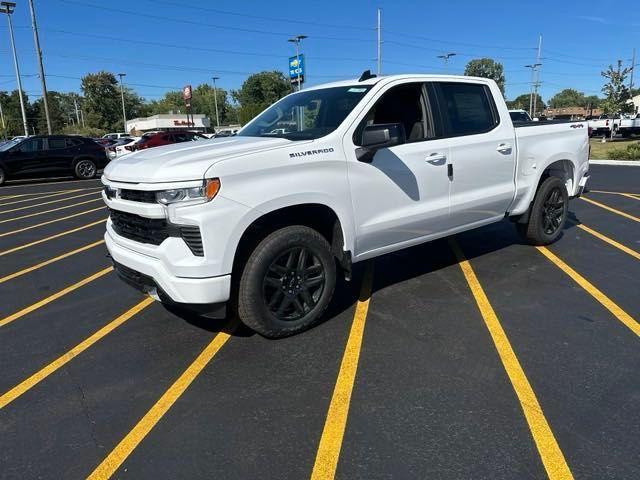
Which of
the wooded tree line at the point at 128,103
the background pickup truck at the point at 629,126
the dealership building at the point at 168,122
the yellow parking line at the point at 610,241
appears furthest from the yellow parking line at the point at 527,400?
the dealership building at the point at 168,122

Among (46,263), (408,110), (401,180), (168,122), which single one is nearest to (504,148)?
(408,110)

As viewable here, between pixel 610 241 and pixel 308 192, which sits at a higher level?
pixel 308 192

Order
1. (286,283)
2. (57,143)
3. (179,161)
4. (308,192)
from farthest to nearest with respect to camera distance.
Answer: (57,143)
(286,283)
(308,192)
(179,161)

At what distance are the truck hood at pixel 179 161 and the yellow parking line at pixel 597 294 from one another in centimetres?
306

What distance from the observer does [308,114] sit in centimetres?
454

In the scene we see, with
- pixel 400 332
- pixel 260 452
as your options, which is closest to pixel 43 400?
pixel 260 452

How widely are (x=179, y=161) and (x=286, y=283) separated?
120cm

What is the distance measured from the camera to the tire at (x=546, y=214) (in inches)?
225

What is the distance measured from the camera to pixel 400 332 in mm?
3812

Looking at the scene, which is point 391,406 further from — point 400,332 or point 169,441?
point 169,441

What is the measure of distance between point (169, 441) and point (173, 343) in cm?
124

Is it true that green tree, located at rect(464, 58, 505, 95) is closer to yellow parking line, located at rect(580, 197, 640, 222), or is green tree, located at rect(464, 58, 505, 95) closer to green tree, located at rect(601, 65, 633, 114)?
green tree, located at rect(601, 65, 633, 114)

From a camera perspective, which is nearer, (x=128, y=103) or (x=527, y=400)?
(x=527, y=400)

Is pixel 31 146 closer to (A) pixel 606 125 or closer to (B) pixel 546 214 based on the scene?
(B) pixel 546 214
